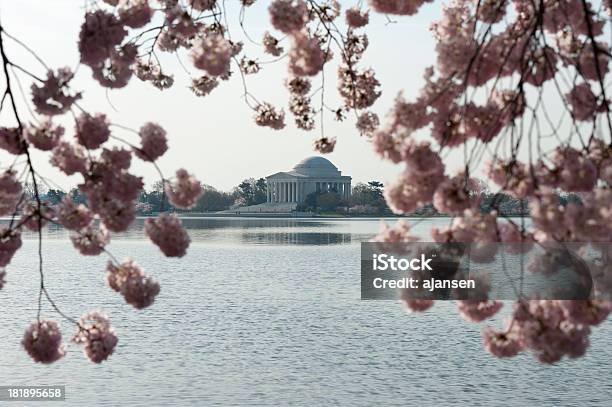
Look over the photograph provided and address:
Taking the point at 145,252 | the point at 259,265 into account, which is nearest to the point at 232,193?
the point at 145,252

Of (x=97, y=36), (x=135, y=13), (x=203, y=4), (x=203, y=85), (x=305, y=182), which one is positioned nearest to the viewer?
(x=97, y=36)

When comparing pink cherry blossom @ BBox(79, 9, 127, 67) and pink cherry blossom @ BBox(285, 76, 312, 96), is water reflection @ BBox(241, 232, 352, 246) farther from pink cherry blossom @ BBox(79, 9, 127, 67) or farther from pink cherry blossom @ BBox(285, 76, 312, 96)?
pink cherry blossom @ BBox(79, 9, 127, 67)

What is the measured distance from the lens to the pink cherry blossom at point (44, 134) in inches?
208

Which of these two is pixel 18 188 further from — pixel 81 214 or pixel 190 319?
pixel 190 319

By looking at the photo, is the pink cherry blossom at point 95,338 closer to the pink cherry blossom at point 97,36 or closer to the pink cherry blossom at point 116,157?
the pink cherry blossom at point 116,157

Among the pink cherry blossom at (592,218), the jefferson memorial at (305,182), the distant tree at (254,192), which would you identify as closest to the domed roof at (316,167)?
the jefferson memorial at (305,182)

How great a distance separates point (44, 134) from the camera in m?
5.32

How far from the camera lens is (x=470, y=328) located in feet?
95.0

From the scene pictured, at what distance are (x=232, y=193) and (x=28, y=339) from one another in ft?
497

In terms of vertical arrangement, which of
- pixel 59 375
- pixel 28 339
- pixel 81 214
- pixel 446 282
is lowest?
pixel 59 375

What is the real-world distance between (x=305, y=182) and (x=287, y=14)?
139m

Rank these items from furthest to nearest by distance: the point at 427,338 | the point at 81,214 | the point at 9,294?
the point at 9,294, the point at 427,338, the point at 81,214

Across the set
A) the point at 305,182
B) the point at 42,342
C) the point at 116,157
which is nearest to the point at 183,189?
the point at 116,157

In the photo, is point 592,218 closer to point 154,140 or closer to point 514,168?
point 514,168
